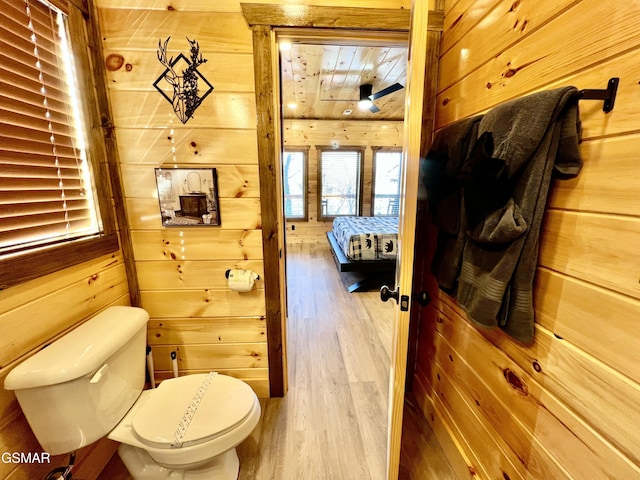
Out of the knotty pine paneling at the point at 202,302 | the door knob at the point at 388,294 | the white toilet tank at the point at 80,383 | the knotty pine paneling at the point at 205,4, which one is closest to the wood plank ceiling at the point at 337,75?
the knotty pine paneling at the point at 205,4

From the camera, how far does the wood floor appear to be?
137cm

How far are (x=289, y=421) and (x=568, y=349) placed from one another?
1.48 m

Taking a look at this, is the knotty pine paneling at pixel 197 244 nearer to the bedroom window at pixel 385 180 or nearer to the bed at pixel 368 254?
the bed at pixel 368 254

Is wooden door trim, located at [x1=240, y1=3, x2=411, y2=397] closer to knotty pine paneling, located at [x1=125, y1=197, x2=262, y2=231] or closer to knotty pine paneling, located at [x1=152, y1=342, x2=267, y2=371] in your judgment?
knotty pine paneling, located at [x1=125, y1=197, x2=262, y2=231]

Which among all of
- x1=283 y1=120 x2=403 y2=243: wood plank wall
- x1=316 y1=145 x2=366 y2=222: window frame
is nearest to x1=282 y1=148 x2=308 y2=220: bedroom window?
x1=283 y1=120 x2=403 y2=243: wood plank wall

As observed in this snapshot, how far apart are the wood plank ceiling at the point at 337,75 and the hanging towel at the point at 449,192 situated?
2.85 feet

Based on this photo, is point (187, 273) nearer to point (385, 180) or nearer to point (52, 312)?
point (52, 312)

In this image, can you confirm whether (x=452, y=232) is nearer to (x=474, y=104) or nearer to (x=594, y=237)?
(x=594, y=237)

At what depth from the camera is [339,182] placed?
590 centimetres

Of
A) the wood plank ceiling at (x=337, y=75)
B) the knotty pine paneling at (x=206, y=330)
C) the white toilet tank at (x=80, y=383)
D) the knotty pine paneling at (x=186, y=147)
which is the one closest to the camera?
the white toilet tank at (x=80, y=383)

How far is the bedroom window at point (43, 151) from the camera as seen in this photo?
93 cm

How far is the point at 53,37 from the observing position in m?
1.13

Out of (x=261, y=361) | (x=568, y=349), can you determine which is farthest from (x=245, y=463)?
(x=568, y=349)

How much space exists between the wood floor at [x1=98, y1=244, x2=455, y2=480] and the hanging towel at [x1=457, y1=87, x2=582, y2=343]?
0.99m
